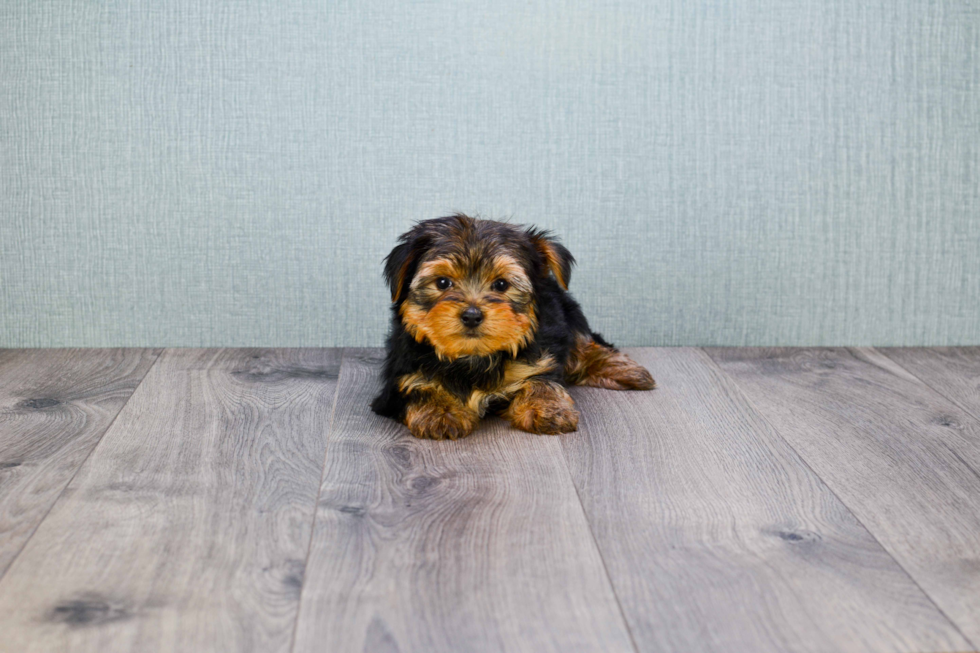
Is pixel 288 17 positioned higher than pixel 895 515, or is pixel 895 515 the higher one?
pixel 288 17

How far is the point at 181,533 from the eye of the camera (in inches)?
76.9

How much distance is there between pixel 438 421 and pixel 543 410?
0.96 ft

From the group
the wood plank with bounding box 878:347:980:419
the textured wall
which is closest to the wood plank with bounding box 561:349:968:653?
the wood plank with bounding box 878:347:980:419

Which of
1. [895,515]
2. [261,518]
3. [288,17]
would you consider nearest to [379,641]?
[261,518]

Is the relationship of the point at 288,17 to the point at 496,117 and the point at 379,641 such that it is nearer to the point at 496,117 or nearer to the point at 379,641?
the point at 496,117

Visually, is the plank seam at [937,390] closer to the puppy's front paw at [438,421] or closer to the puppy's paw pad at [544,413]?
the puppy's paw pad at [544,413]

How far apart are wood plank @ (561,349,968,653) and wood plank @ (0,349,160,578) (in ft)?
4.06

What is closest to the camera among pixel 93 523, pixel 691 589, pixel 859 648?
pixel 859 648

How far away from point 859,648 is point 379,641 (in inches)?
31.5

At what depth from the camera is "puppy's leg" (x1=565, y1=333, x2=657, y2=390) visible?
9.94 feet

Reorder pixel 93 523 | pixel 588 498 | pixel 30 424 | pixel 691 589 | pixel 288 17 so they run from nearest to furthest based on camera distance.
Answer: pixel 691 589
pixel 93 523
pixel 588 498
pixel 30 424
pixel 288 17

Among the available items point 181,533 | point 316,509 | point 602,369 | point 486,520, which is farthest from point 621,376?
point 181,533

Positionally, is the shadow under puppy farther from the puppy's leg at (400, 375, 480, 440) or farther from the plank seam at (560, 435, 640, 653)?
the plank seam at (560, 435, 640, 653)

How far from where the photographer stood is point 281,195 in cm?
336
